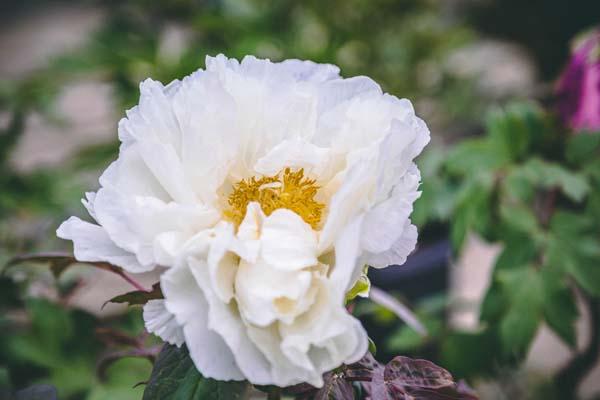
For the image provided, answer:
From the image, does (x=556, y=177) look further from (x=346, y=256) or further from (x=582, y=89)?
(x=346, y=256)

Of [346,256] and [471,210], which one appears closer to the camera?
[346,256]

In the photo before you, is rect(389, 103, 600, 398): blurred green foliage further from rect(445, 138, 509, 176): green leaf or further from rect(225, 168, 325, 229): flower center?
rect(225, 168, 325, 229): flower center

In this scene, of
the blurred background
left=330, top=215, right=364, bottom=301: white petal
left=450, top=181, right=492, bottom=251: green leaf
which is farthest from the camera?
left=450, top=181, right=492, bottom=251: green leaf

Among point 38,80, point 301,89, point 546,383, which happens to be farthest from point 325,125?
point 38,80

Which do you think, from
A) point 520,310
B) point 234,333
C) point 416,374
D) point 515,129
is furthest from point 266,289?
point 515,129

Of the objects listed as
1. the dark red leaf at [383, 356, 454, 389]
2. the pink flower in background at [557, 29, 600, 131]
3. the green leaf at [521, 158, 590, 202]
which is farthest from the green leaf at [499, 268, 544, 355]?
the dark red leaf at [383, 356, 454, 389]

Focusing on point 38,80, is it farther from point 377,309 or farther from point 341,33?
point 377,309
